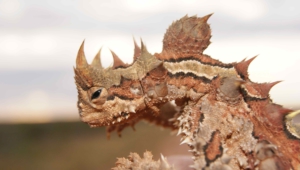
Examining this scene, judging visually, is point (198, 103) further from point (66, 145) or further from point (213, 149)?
point (66, 145)

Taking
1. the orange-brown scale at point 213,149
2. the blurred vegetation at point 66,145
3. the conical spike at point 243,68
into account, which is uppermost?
the blurred vegetation at point 66,145

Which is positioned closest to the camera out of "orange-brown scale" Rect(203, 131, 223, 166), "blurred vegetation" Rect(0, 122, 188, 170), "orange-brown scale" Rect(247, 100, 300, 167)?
"orange-brown scale" Rect(203, 131, 223, 166)

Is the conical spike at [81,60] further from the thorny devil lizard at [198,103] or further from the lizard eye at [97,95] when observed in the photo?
the lizard eye at [97,95]

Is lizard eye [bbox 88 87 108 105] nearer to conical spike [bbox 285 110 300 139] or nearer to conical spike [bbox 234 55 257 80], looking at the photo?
conical spike [bbox 234 55 257 80]

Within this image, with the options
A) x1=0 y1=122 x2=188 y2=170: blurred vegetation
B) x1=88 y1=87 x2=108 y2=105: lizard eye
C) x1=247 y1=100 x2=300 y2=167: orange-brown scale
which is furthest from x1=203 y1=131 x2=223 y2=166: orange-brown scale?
x1=0 y1=122 x2=188 y2=170: blurred vegetation

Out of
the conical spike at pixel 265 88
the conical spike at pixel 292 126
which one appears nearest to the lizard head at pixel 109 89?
the conical spike at pixel 265 88

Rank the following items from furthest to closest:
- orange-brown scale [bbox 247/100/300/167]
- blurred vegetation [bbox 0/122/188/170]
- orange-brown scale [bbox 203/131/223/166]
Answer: blurred vegetation [bbox 0/122/188/170], orange-brown scale [bbox 247/100/300/167], orange-brown scale [bbox 203/131/223/166]

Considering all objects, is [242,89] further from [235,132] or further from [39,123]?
[39,123]

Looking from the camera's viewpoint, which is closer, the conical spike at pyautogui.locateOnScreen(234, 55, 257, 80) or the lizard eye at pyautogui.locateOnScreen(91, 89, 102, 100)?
the lizard eye at pyautogui.locateOnScreen(91, 89, 102, 100)
